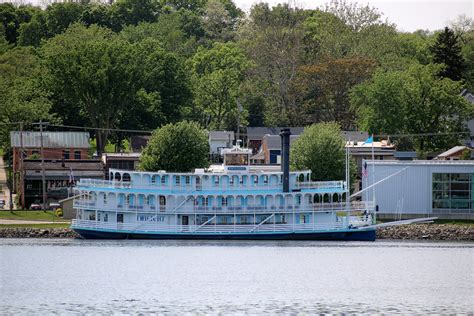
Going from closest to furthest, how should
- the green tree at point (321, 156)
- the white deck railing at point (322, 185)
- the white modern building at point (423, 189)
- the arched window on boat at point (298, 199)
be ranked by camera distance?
the white deck railing at point (322, 185), the arched window on boat at point (298, 199), the white modern building at point (423, 189), the green tree at point (321, 156)

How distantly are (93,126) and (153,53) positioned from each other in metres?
15.2

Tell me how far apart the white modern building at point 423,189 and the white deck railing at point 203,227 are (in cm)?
1059

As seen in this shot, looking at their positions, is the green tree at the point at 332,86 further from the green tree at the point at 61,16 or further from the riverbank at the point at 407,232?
the riverbank at the point at 407,232

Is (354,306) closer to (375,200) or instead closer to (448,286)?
(448,286)

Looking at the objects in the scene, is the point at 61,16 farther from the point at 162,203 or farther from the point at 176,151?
the point at 162,203

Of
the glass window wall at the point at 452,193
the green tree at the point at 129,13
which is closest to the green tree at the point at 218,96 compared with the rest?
the green tree at the point at 129,13

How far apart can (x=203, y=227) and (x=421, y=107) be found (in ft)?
136

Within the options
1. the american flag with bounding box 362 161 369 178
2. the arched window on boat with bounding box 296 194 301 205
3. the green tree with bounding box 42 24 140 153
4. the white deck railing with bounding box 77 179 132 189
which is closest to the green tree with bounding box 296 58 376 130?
the green tree with bounding box 42 24 140 153

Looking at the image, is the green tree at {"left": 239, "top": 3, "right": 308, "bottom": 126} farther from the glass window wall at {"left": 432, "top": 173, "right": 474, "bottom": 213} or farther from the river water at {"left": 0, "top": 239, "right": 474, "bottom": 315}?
the river water at {"left": 0, "top": 239, "right": 474, "bottom": 315}

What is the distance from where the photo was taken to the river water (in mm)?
65812

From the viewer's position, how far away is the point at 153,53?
143750mm

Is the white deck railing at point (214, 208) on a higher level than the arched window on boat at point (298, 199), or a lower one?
lower

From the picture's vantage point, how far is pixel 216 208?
96.4m

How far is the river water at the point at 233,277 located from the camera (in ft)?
216
